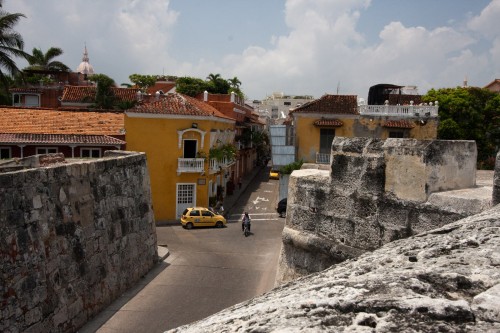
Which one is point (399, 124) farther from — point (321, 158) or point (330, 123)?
point (321, 158)

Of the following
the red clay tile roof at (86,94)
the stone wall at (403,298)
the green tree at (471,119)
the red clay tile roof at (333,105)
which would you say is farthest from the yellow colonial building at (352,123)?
the stone wall at (403,298)

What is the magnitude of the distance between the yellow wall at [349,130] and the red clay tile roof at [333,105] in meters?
0.35

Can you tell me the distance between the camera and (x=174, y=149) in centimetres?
2439

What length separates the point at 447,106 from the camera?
29359 mm

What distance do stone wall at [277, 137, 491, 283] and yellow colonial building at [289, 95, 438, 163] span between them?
20650mm

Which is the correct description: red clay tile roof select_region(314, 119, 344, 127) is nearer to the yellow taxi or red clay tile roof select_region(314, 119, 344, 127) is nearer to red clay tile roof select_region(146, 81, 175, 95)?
the yellow taxi

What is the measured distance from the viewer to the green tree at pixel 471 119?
1128 inches

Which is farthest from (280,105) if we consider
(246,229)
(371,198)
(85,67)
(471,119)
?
(371,198)

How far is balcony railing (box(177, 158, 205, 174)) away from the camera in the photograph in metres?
24.3

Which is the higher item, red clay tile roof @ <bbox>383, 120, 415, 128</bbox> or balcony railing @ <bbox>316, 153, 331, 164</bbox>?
red clay tile roof @ <bbox>383, 120, 415, 128</bbox>

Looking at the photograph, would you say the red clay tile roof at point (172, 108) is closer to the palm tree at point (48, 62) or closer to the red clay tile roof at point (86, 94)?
the red clay tile roof at point (86, 94)

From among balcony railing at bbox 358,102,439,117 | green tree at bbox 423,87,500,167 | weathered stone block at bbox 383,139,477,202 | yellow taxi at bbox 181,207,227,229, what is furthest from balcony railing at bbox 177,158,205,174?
weathered stone block at bbox 383,139,477,202

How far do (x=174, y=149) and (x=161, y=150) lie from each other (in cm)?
70

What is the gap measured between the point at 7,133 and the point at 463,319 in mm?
23567
